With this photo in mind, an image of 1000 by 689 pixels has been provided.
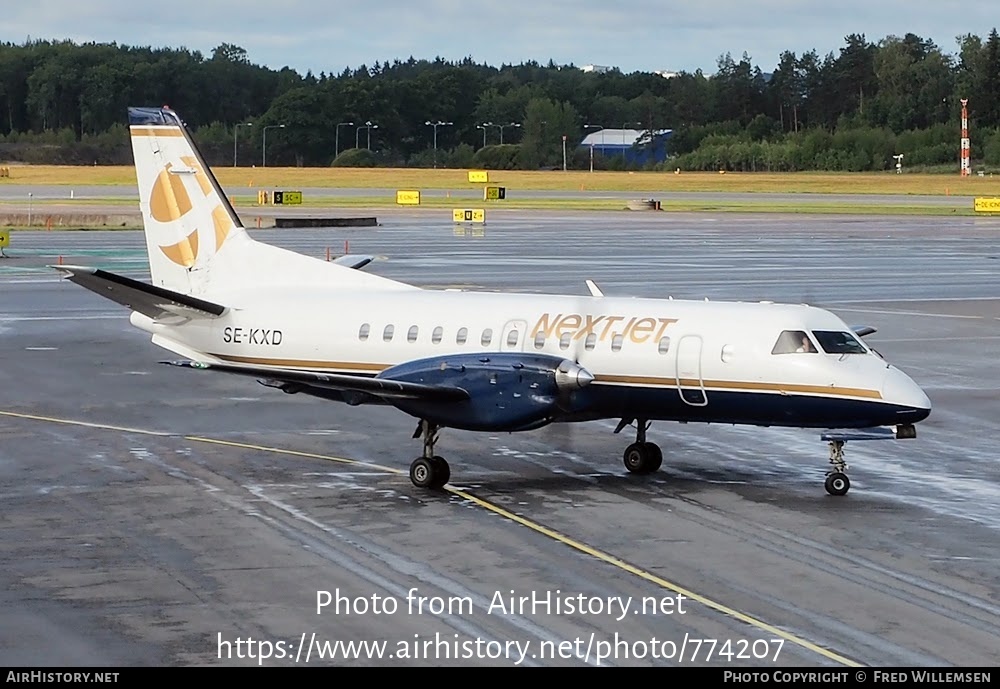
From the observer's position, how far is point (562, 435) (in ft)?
86.9

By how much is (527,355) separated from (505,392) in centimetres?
89

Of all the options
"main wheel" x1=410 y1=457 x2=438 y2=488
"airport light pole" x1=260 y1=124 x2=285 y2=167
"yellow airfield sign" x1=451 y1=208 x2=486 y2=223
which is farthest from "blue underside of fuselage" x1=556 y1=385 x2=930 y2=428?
"airport light pole" x1=260 y1=124 x2=285 y2=167

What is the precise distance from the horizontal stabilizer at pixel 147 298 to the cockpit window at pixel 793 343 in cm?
906

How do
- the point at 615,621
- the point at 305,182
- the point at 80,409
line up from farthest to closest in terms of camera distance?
the point at 305,182 < the point at 80,409 < the point at 615,621

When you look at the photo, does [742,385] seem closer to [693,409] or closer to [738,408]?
[738,408]

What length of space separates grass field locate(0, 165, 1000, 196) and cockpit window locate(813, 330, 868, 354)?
357 feet

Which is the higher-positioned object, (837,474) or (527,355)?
(527,355)

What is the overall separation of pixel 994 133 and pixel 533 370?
14827 centimetres

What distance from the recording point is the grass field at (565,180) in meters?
137

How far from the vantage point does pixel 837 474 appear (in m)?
21.4

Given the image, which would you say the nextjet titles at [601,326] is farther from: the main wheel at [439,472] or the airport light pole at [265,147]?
the airport light pole at [265,147]

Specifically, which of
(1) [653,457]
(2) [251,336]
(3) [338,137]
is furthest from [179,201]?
(3) [338,137]
